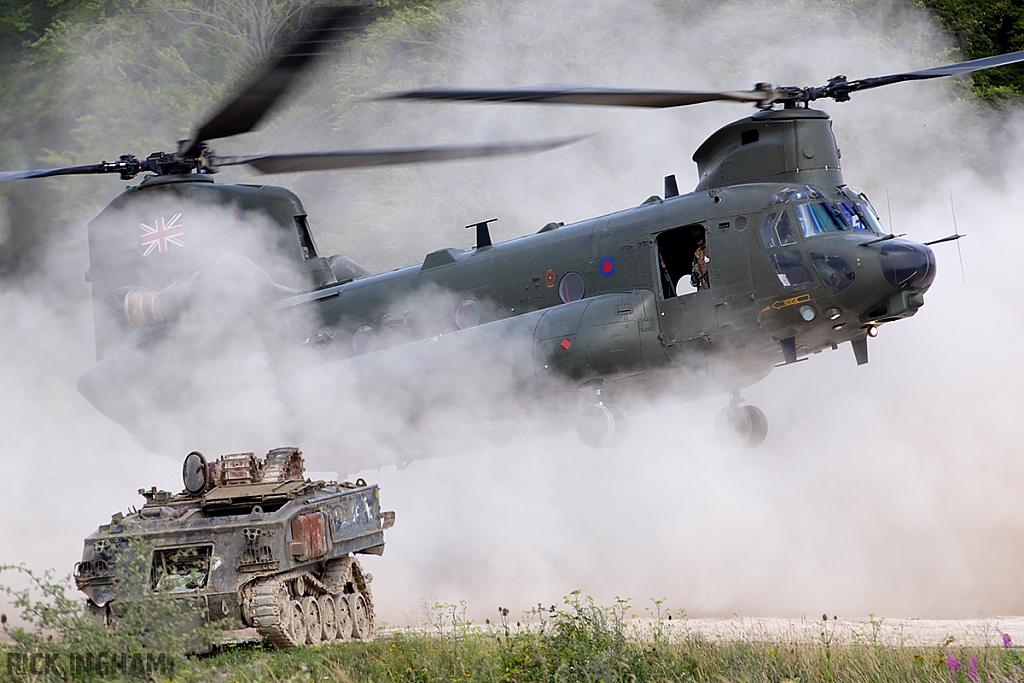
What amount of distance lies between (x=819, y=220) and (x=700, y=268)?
1.20m

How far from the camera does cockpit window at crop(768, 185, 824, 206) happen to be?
11352mm

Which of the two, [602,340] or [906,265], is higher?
[906,265]

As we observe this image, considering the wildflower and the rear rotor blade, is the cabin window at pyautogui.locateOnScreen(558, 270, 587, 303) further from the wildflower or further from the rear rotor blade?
the wildflower

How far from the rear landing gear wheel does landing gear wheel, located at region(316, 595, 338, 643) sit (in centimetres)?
284

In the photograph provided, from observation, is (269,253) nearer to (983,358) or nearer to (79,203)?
(983,358)

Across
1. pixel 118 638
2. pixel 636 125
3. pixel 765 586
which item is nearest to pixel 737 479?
pixel 765 586

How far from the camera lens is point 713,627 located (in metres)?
11.4

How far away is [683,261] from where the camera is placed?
40.8 feet

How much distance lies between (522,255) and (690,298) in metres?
2.03

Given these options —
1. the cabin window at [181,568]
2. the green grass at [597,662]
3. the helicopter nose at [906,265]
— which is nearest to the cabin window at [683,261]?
the helicopter nose at [906,265]

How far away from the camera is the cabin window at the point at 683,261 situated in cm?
1175

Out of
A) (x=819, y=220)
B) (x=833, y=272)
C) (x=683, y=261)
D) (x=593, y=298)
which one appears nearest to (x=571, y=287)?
(x=593, y=298)

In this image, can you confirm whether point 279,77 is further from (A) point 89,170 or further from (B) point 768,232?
(B) point 768,232

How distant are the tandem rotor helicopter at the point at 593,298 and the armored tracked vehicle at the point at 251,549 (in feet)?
7.76
